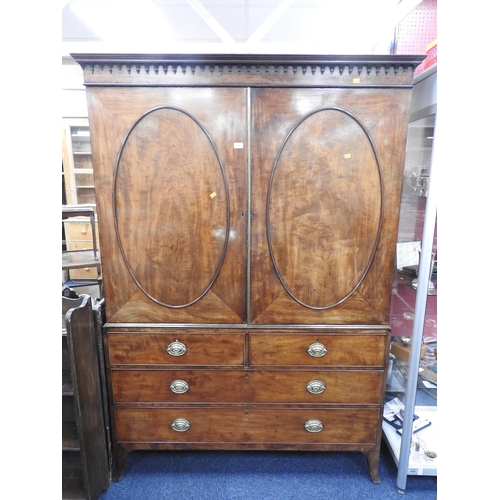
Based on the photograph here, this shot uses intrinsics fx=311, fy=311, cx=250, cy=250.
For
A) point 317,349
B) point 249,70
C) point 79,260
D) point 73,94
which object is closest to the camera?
point 249,70

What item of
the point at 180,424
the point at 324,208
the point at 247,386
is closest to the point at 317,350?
the point at 247,386

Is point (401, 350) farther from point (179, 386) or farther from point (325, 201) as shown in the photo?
point (179, 386)

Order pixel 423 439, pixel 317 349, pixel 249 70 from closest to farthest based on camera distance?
1. pixel 249 70
2. pixel 317 349
3. pixel 423 439

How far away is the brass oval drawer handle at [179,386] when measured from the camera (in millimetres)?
1505

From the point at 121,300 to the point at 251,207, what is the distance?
733 millimetres

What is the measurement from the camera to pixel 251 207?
1329 mm

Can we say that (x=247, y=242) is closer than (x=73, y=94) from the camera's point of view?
Yes

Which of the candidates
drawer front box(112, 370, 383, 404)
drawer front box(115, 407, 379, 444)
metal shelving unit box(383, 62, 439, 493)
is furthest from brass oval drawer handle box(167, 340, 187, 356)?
metal shelving unit box(383, 62, 439, 493)

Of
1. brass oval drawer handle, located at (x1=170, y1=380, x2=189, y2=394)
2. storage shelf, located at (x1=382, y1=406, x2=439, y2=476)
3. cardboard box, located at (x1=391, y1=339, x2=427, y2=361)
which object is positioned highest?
cardboard box, located at (x1=391, y1=339, x2=427, y2=361)

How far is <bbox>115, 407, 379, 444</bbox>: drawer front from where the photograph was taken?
1530mm

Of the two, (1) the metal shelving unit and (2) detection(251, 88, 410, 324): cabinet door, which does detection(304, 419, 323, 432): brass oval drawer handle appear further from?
(2) detection(251, 88, 410, 324): cabinet door

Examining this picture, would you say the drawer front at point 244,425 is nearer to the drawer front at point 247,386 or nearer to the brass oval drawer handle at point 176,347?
the drawer front at point 247,386

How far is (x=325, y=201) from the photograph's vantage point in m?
1.33

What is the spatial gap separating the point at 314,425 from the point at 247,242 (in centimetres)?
97
